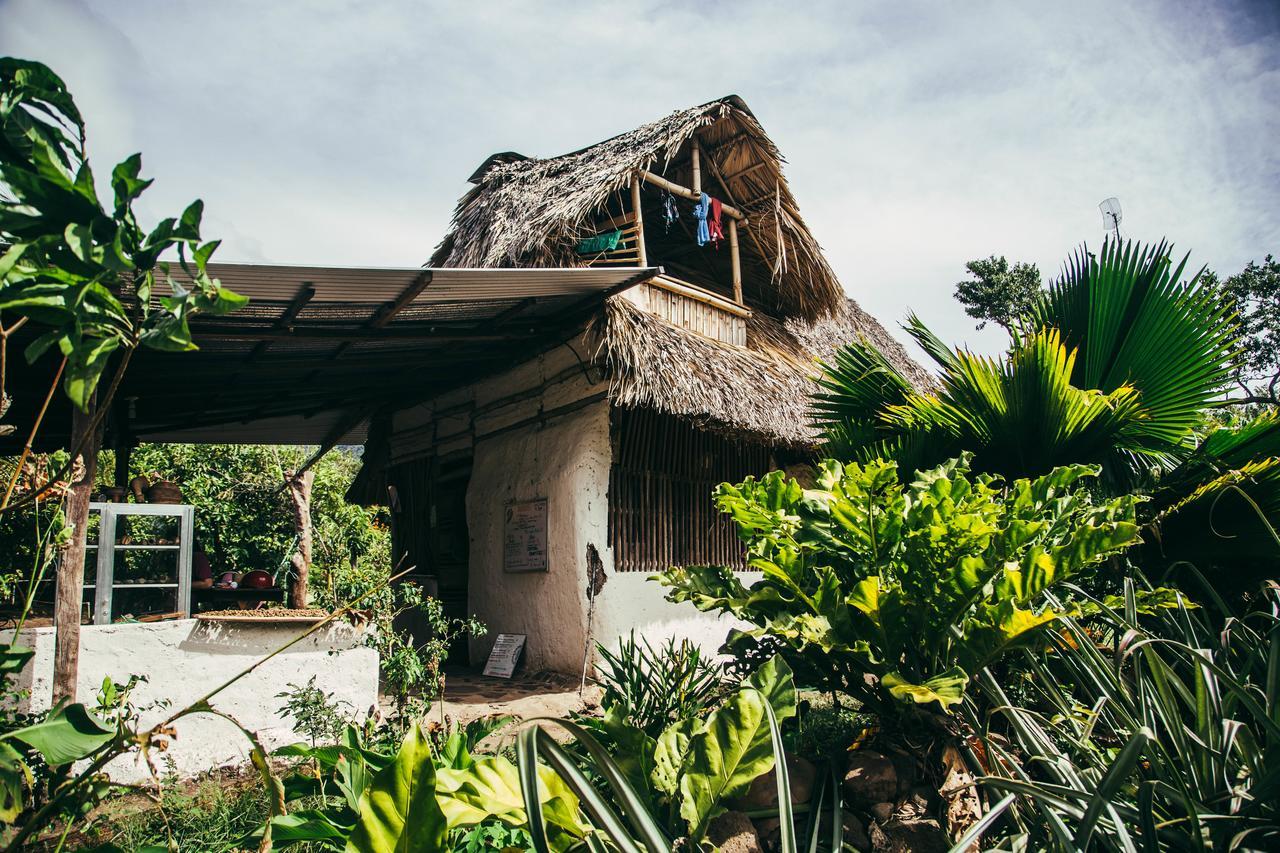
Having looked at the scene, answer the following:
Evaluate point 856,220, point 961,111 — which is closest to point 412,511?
point 856,220

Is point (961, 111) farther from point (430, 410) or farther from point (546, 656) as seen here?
point (430, 410)

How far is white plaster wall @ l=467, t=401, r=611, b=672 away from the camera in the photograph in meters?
5.76

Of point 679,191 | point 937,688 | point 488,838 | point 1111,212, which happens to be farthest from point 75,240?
point 1111,212

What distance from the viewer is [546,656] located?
592cm

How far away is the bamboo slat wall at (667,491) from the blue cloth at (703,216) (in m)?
1.80

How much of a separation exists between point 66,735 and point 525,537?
4.97 m

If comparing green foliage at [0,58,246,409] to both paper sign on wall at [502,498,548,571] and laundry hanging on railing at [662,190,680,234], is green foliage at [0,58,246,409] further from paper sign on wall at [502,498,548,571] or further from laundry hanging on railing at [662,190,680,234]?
laundry hanging on railing at [662,190,680,234]

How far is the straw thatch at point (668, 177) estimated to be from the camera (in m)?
6.06

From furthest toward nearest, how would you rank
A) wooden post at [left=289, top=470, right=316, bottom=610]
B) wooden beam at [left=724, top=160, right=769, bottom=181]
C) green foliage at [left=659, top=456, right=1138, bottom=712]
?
wooden beam at [left=724, top=160, right=769, bottom=181] → wooden post at [left=289, top=470, right=316, bottom=610] → green foliage at [left=659, top=456, right=1138, bottom=712]

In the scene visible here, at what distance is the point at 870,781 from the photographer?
1811 mm

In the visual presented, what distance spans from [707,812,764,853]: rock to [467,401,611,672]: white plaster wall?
406 cm

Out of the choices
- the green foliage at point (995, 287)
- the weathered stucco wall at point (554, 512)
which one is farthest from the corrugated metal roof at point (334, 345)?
the green foliage at point (995, 287)

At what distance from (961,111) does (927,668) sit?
322cm

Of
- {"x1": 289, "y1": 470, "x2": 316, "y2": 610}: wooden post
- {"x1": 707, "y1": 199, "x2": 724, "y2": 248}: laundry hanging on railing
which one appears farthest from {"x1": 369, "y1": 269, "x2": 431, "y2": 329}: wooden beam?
{"x1": 707, "y1": 199, "x2": 724, "y2": 248}: laundry hanging on railing
